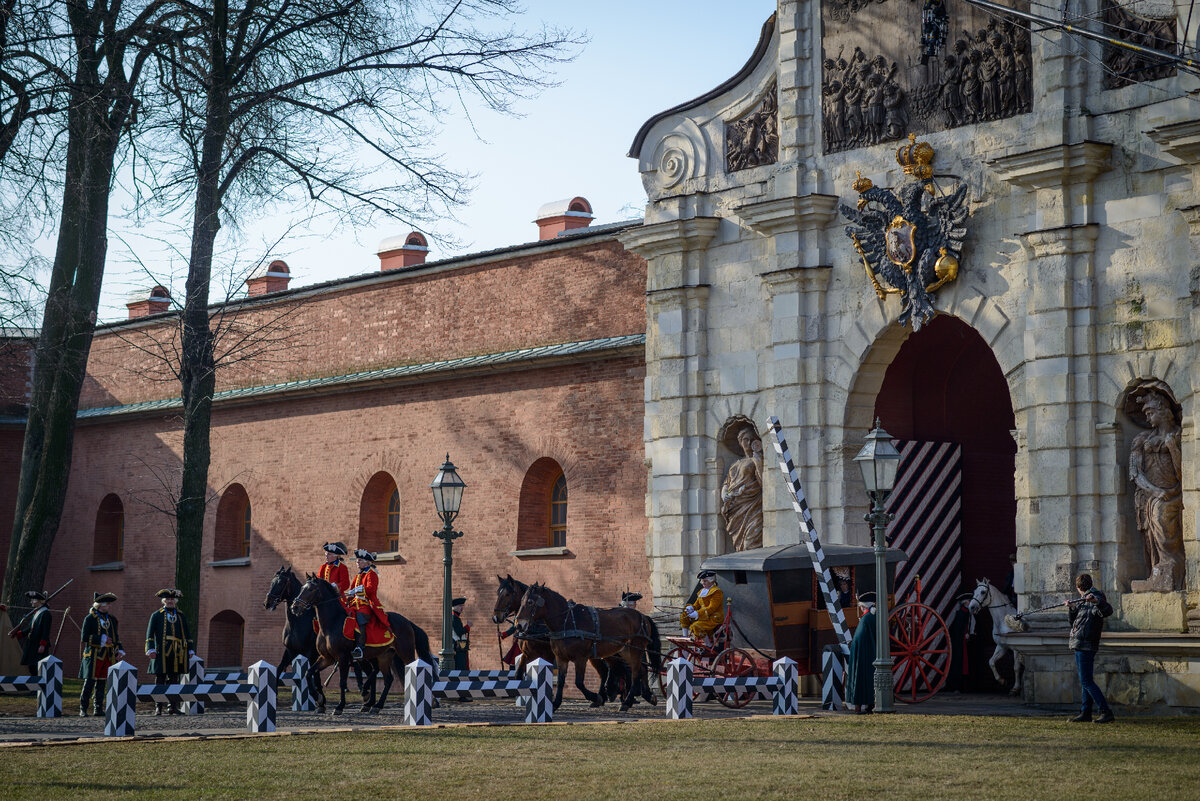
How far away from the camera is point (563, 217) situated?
29.4 meters

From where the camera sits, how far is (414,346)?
2716 cm

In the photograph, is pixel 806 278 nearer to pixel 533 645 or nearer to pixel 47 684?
pixel 533 645

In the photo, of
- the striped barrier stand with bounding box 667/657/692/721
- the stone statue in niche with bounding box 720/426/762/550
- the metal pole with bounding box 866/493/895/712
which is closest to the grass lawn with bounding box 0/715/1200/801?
the striped barrier stand with bounding box 667/657/692/721

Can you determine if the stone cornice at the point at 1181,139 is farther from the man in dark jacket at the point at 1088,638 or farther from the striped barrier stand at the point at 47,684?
the striped barrier stand at the point at 47,684

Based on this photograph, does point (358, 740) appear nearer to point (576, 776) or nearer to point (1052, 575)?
point (576, 776)

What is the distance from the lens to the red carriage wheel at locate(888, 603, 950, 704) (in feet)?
61.4

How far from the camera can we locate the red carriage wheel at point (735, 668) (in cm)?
1855

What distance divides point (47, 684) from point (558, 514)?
28.2 ft

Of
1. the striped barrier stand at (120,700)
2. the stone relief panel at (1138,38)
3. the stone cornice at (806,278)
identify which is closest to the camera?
the striped barrier stand at (120,700)

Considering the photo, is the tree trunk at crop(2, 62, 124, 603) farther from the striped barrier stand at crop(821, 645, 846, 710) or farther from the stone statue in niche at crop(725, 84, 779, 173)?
A: the striped barrier stand at crop(821, 645, 846, 710)

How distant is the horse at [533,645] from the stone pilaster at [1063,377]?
Answer: 5051 millimetres

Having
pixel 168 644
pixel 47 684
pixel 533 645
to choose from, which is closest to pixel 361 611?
pixel 533 645

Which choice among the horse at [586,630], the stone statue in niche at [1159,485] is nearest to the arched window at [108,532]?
the horse at [586,630]

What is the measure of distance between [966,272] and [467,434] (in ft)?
31.1
